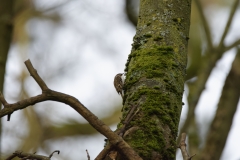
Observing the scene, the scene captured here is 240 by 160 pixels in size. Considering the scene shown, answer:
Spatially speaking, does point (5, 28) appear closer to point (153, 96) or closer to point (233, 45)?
point (153, 96)

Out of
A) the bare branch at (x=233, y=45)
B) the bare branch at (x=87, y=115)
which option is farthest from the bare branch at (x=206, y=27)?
the bare branch at (x=87, y=115)

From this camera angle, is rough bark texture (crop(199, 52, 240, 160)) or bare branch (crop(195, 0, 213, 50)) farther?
bare branch (crop(195, 0, 213, 50))

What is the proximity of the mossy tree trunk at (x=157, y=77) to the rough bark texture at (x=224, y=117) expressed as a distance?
256 cm

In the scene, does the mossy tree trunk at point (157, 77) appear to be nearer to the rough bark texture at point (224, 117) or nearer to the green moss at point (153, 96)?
the green moss at point (153, 96)

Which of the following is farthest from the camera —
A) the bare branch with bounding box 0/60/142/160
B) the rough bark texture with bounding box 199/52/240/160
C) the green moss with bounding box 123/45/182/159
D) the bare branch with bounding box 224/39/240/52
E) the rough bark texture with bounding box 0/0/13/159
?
the bare branch with bounding box 224/39/240/52

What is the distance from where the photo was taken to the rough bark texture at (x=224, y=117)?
4133 millimetres

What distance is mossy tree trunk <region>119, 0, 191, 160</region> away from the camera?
1.43 metres

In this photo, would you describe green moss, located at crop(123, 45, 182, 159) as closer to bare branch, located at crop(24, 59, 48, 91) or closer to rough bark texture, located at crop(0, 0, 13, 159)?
bare branch, located at crop(24, 59, 48, 91)

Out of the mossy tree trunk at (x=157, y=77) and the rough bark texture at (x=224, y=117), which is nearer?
the mossy tree trunk at (x=157, y=77)

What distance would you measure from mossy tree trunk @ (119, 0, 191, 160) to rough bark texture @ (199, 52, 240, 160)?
8.39 ft

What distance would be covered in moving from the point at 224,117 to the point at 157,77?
285cm

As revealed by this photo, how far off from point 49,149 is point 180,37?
14.3 feet

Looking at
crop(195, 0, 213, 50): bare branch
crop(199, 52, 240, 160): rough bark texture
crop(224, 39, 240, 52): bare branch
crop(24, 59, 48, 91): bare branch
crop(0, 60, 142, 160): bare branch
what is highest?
crop(195, 0, 213, 50): bare branch

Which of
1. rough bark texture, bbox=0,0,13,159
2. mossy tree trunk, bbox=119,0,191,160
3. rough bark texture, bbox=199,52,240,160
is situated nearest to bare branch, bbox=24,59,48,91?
mossy tree trunk, bbox=119,0,191,160
